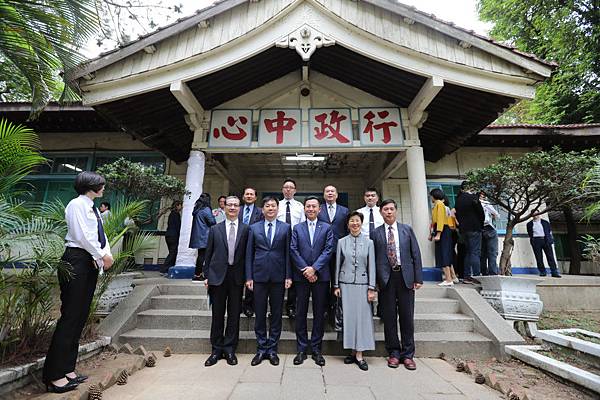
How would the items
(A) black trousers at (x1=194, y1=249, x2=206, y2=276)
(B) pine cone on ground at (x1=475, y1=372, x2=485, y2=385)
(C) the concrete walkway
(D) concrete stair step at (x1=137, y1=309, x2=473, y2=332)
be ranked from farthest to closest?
(A) black trousers at (x1=194, y1=249, x2=206, y2=276) → (D) concrete stair step at (x1=137, y1=309, x2=473, y2=332) → (B) pine cone on ground at (x1=475, y1=372, x2=485, y2=385) → (C) the concrete walkway

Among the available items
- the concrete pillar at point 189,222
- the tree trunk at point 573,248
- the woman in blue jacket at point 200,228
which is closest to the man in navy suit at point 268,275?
the woman in blue jacket at point 200,228

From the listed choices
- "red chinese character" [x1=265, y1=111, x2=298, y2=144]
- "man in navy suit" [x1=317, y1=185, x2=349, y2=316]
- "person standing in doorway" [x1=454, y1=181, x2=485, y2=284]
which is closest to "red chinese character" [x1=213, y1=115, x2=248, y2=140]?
"red chinese character" [x1=265, y1=111, x2=298, y2=144]

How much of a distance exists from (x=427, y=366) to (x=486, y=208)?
11.3 feet

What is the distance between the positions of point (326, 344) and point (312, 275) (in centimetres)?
94

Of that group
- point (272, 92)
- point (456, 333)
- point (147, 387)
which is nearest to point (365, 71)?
point (272, 92)

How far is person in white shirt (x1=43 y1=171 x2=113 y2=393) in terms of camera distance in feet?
8.14

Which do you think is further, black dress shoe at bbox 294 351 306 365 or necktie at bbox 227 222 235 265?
necktie at bbox 227 222 235 265

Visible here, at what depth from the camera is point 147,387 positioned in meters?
2.66

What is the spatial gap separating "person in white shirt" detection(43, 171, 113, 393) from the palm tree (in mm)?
2047

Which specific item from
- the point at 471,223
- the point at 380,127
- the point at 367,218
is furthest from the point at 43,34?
the point at 471,223

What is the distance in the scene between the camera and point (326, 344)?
3533mm

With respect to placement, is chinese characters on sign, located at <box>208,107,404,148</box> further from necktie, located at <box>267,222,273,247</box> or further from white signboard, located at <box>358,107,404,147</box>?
necktie, located at <box>267,222,273,247</box>

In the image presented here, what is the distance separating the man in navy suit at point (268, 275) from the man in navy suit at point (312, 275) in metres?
0.13

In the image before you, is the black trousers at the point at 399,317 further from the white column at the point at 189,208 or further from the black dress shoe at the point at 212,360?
the white column at the point at 189,208
